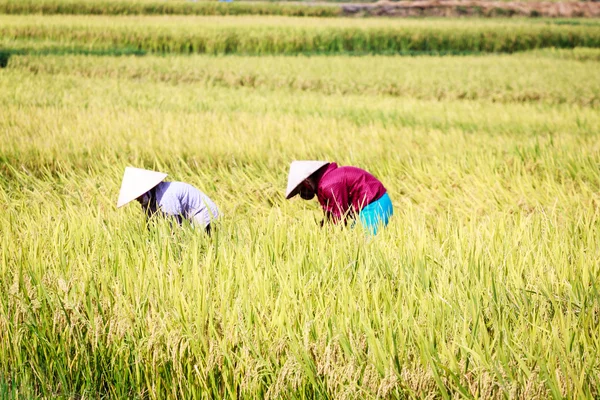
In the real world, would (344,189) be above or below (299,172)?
below

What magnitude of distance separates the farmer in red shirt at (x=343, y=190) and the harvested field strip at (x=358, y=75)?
24.6 feet

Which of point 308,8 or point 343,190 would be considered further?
point 308,8

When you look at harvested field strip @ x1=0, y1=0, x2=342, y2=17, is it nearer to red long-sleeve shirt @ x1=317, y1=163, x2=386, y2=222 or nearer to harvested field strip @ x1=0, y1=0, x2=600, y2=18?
harvested field strip @ x1=0, y1=0, x2=600, y2=18

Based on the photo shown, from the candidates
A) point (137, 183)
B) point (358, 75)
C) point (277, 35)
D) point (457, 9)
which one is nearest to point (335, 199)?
point (137, 183)

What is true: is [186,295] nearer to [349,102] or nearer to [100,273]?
[100,273]

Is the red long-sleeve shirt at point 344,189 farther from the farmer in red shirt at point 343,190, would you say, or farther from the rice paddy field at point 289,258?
the rice paddy field at point 289,258

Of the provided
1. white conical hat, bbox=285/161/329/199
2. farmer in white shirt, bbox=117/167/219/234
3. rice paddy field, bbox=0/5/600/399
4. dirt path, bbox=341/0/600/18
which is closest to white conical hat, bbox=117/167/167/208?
farmer in white shirt, bbox=117/167/219/234

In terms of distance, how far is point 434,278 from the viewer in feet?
A: 7.63

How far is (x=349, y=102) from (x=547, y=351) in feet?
24.1

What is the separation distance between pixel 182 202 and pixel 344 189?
0.94 meters

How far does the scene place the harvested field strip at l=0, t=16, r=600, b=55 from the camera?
1457 cm

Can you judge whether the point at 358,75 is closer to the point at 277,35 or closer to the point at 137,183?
the point at 277,35

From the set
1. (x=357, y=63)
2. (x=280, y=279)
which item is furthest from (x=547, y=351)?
(x=357, y=63)

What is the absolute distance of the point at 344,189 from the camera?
346cm
